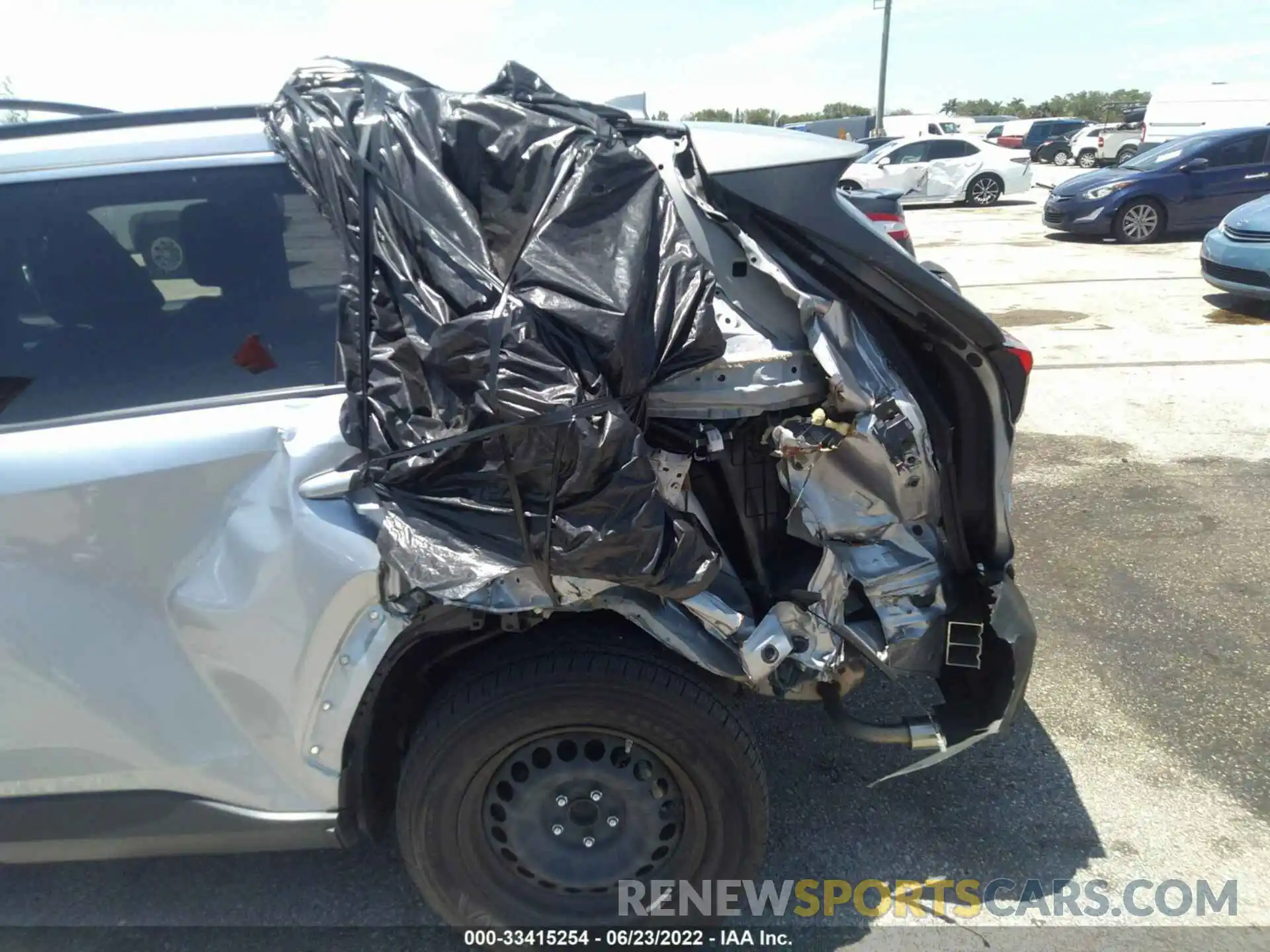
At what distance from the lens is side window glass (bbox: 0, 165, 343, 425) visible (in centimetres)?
211

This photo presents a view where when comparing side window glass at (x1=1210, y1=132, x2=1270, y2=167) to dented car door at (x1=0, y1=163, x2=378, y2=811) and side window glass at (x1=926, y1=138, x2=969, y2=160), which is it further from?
dented car door at (x1=0, y1=163, x2=378, y2=811)

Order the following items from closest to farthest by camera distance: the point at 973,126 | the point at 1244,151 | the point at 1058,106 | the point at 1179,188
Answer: the point at 1244,151 < the point at 1179,188 < the point at 973,126 < the point at 1058,106

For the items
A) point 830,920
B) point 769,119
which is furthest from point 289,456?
point 769,119

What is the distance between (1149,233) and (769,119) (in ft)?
141

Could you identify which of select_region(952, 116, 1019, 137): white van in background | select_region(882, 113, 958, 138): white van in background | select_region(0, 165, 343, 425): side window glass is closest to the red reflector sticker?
select_region(0, 165, 343, 425): side window glass

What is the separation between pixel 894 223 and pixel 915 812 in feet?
7.89

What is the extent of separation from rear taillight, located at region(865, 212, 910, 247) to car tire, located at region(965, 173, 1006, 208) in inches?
730

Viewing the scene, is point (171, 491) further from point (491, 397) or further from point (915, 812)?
point (915, 812)

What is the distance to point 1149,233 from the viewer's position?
1408cm

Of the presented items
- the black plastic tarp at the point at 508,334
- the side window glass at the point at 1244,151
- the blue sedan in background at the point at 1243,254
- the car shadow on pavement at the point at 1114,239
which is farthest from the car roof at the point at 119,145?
the side window glass at the point at 1244,151

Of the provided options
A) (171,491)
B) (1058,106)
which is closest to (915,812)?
(171,491)

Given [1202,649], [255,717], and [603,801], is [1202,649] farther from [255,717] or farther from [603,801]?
[255,717]

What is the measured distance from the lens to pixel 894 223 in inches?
154

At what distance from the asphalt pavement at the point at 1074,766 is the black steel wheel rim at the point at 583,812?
466 mm
